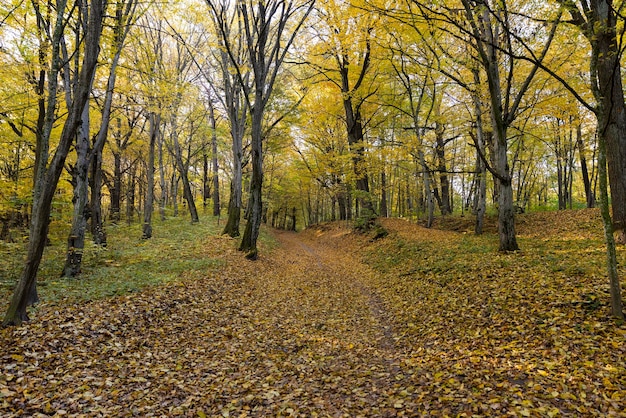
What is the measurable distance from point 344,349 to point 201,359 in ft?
8.51

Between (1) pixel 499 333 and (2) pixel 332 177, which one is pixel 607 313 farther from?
(2) pixel 332 177

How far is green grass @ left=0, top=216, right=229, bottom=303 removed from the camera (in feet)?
24.3

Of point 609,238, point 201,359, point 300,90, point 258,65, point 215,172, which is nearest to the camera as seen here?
point 609,238

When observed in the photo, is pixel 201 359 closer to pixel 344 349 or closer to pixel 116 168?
pixel 344 349

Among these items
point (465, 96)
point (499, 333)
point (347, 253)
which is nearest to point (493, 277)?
point (499, 333)

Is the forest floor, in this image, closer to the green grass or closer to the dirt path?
the dirt path

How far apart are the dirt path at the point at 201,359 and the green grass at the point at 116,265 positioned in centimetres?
85

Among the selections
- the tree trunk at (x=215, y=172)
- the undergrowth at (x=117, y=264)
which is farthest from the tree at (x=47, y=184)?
the tree trunk at (x=215, y=172)

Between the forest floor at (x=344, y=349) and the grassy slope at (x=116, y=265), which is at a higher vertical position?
the grassy slope at (x=116, y=265)

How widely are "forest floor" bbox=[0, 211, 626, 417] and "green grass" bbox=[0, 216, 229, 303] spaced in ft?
2.24

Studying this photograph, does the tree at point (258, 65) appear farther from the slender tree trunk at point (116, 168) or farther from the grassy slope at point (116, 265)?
the slender tree trunk at point (116, 168)

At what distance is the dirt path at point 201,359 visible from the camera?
414 cm

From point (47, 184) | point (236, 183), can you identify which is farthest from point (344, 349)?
point (236, 183)

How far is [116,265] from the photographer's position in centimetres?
1016
